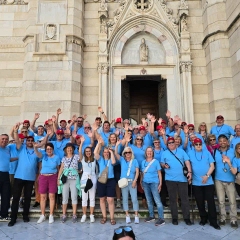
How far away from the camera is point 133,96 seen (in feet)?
49.2

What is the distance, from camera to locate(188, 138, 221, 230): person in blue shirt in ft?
16.7

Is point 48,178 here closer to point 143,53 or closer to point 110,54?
point 110,54

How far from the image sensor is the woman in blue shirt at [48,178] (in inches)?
213

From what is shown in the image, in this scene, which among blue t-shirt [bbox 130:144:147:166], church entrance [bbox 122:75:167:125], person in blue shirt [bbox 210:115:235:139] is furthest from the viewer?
church entrance [bbox 122:75:167:125]

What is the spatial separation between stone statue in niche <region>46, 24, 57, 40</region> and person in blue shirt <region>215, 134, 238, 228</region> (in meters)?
8.70

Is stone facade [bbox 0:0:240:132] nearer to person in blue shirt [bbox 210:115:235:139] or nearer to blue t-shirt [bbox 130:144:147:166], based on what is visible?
person in blue shirt [bbox 210:115:235:139]

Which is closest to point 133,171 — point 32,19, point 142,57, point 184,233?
point 184,233

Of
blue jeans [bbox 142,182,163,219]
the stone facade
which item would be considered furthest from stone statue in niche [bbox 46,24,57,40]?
blue jeans [bbox 142,182,163,219]

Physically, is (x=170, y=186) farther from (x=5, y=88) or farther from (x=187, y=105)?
(x=5, y=88)

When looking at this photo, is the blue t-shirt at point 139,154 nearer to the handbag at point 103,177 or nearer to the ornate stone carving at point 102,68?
the handbag at point 103,177

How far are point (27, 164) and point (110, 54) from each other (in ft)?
24.0

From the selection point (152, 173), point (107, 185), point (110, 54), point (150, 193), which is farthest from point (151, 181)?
point (110, 54)

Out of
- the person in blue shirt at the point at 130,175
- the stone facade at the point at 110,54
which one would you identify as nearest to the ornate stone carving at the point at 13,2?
the stone facade at the point at 110,54

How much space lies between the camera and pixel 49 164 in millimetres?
5527
